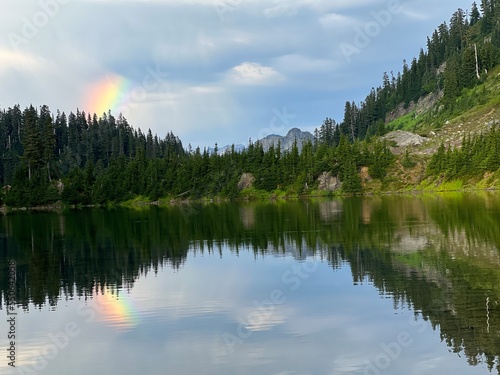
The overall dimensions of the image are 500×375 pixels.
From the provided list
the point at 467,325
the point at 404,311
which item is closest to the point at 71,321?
the point at 404,311

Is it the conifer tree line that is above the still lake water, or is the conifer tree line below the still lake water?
above

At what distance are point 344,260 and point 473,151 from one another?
149 metres

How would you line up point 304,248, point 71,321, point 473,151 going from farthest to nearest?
point 473,151
point 304,248
point 71,321

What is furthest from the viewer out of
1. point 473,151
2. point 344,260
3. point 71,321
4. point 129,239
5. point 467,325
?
point 473,151

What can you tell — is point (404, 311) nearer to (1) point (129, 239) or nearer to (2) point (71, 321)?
(2) point (71, 321)

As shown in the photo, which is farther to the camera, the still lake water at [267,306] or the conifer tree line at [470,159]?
the conifer tree line at [470,159]

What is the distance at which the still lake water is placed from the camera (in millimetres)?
24281

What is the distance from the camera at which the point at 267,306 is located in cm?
3403

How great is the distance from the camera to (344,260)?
4797cm

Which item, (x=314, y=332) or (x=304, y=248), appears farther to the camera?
(x=304, y=248)

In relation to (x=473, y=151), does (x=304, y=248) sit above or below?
below

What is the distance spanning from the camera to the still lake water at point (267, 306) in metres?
24.3

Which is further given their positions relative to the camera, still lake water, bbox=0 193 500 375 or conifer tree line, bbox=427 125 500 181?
conifer tree line, bbox=427 125 500 181

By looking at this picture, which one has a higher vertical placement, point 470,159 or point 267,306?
point 470,159
